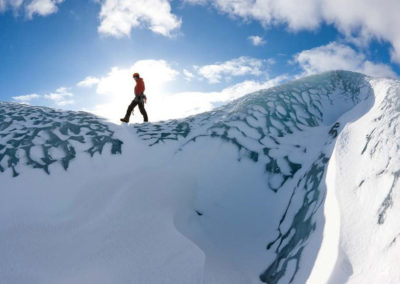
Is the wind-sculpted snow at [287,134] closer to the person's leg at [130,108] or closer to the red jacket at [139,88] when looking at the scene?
the person's leg at [130,108]

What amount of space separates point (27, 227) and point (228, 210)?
3.39 meters

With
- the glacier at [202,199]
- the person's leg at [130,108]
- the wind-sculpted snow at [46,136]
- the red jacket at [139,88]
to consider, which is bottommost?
the glacier at [202,199]

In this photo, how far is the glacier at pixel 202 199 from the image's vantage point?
3619 millimetres

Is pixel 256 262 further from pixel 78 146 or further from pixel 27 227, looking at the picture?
pixel 78 146

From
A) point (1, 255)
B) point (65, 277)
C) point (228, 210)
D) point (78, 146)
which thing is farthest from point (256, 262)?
point (78, 146)

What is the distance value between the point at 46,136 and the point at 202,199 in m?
4.12

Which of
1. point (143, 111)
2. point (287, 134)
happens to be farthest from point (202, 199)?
point (143, 111)

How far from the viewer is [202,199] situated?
245 inches

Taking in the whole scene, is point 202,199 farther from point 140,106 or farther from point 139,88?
point 139,88

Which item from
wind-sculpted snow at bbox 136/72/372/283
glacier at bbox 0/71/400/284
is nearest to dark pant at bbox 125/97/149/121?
wind-sculpted snow at bbox 136/72/372/283

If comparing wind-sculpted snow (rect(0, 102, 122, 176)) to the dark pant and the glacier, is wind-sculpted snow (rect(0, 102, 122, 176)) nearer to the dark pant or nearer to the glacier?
the glacier

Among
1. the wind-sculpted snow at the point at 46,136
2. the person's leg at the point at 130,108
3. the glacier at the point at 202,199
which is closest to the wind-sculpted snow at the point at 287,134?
the glacier at the point at 202,199

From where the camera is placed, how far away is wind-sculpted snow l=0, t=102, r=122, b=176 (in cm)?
680

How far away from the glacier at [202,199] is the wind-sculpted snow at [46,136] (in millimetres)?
38
